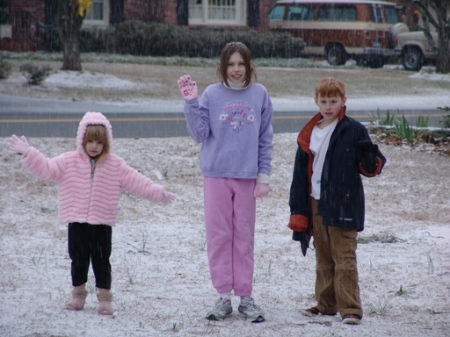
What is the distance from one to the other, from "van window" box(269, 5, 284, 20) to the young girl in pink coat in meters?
27.5

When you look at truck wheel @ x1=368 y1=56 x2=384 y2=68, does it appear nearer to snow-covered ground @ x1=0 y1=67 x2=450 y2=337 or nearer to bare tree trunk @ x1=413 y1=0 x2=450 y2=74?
bare tree trunk @ x1=413 y1=0 x2=450 y2=74

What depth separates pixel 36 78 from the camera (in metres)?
19.3

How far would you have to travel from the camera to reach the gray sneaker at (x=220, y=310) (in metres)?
5.23

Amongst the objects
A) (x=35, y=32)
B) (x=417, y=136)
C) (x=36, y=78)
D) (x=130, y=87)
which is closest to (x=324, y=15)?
(x=35, y=32)

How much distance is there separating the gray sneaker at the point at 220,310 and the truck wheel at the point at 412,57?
25.7 metres

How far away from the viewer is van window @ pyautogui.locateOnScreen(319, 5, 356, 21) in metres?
30.2

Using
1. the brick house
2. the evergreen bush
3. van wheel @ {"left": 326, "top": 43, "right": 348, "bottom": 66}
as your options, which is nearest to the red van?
van wheel @ {"left": 326, "top": 43, "right": 348, "bottom": 66}

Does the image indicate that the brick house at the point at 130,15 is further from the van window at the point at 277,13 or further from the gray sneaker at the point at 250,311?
the gray sneaker at the point at 250,311

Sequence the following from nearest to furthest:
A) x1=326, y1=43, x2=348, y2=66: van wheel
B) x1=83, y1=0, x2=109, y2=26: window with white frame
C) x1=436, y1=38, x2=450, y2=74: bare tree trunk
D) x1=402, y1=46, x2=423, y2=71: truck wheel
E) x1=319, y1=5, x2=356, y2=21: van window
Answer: x1=436, y1=38, x2=450, y2=74: bare tree trunk, x1=83, y1=0, x2=109, y2=26: window with white frame, x1=402, y1=46, x2=423, y2=71: truck wheel, x1=319, y1=5, x2=356, y2=21: van window, x1=326, y1=43, x2=348, y2=66: van wheel

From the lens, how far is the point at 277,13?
32375 millimetres

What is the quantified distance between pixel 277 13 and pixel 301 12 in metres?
→ 1.21

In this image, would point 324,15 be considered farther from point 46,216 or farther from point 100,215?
point 100,215

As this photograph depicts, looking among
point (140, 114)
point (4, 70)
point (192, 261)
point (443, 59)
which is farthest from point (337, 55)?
point (192, 261)

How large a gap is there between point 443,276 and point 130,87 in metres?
14.9
